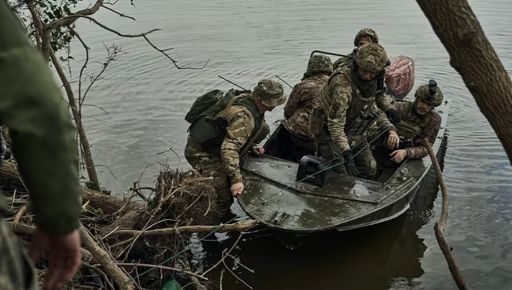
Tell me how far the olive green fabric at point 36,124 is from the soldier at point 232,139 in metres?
4.76

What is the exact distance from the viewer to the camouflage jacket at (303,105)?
26.9 ft

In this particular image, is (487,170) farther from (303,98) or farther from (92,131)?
(92,131)

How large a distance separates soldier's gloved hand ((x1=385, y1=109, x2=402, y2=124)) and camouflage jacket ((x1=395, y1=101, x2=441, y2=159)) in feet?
0.38

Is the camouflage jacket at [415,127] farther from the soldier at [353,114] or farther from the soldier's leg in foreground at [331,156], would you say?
the soldier's leg in foreground at [331,156]

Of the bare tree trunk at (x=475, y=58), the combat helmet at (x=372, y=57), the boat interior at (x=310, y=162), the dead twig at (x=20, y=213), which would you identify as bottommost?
the boat interior at (x=310, y=162)

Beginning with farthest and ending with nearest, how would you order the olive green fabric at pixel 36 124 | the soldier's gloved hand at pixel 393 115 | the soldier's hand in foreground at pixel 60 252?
the soldier's gloved hand at pixel 393 115
the soldier's hand in foreground at pixel 60 252
the olive green fabric at pixel 36 124

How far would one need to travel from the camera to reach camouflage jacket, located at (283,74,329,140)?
8188 millimetres

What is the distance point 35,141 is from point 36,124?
0.15 feet

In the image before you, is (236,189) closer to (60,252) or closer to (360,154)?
(360,154)

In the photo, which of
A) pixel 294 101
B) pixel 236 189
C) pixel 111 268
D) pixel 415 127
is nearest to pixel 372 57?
pixel 415 127

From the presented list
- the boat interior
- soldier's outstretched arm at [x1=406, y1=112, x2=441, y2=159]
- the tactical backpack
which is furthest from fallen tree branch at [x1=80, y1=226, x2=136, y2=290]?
soldier's outstretched arm at [x1=406, y1=112, x2=441, y2=159]

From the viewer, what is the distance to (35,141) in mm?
1561

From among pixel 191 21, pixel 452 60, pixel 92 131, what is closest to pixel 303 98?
pixel 92 131

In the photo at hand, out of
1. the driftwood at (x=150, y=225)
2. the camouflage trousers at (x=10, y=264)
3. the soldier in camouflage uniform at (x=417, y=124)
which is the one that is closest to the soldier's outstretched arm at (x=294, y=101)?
the soldier in camouflage uniform at (x=417, y=124)
